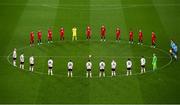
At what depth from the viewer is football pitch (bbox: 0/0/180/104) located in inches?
1489

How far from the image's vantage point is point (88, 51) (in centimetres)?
4675

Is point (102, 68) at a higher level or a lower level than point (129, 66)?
lower

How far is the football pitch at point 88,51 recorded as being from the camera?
37812mm

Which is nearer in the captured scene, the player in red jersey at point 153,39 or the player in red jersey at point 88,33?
the player in red jersey at point 153,39

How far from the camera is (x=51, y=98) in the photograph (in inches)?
1458

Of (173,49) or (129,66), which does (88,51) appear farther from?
(173,49)

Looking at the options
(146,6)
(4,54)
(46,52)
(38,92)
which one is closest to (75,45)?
(46,52)

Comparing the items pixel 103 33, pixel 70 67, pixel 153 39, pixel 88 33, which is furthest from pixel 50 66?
pixel 153 39

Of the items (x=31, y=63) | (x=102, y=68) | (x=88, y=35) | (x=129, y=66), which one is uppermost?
(x=88, y=35)

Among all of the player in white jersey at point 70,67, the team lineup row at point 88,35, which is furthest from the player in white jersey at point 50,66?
the team lineup row at point 88,35

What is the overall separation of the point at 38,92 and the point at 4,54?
8731 millimetres

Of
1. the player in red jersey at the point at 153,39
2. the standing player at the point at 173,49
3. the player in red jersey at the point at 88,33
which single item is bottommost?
the standing player at the point at 173,49

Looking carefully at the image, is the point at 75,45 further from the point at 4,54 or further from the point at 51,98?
the point at 51,98

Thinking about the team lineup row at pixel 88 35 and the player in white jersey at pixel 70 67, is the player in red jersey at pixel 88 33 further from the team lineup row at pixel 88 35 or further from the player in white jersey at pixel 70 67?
the player in white jersey at pixel 70 67
